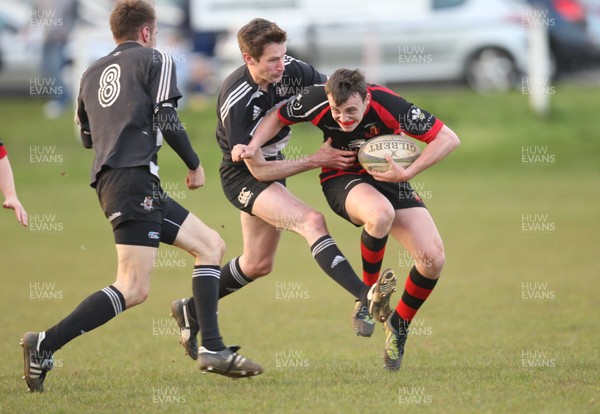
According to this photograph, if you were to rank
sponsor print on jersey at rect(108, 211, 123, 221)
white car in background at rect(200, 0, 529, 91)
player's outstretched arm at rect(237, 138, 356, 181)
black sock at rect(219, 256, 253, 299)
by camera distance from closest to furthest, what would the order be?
sponsor print on jersey at rect(108, 211, 123, 221), player's outstretched arm at rect(237, 138, 356, 181), black sock at rect(219, 256, 253, 299), white car in background at rect(200, 0, 529, 91)

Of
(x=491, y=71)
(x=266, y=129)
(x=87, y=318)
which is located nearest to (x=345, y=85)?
(x=266, y=129)

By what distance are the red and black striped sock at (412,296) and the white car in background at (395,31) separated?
1462 centimetres

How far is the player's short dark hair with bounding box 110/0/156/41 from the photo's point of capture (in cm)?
660

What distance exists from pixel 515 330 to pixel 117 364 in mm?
A: 3420

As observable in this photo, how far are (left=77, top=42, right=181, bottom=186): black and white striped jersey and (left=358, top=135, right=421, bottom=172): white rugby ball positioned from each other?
4.50ft

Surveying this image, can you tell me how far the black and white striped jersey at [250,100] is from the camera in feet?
23.6

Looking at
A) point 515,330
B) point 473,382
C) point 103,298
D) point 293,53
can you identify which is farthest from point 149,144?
point 293,53

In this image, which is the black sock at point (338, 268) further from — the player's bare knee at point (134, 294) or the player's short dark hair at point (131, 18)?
the player's short dark hair at point (131, 18)

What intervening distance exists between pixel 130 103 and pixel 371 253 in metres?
2.01

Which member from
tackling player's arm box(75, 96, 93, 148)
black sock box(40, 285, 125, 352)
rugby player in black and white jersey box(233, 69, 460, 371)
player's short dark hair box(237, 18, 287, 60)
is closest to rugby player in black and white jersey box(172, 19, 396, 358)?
player's short dark hair box(237, 18, 287, 60)

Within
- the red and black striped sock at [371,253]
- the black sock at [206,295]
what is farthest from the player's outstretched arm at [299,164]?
the black sock at [206,295]

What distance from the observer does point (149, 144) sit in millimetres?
6500

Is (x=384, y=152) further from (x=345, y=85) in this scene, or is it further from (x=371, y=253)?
(x=371, y=253)

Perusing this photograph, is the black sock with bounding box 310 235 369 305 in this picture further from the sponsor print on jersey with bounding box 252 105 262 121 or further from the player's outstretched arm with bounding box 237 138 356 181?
the sponsor print on jersey with bounding box 252 105 262 121
